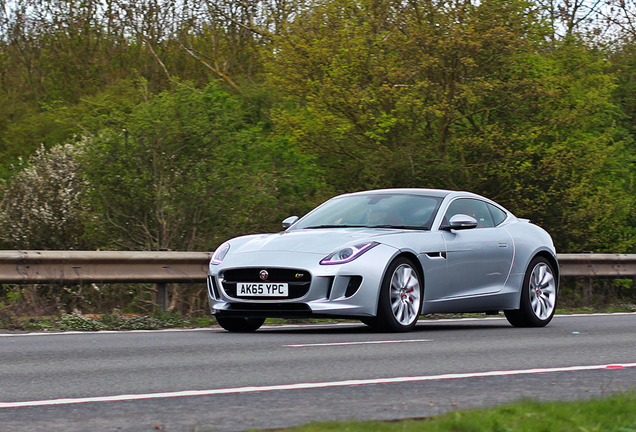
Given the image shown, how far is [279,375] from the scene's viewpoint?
705cm

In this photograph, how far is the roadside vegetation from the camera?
16703 mm

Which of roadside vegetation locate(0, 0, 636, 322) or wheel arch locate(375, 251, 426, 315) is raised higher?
roadside vegetation locate(0, 0, 636, 322)

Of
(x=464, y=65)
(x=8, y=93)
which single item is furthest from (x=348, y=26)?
(x=8, y=93)

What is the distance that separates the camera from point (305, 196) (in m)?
20.4

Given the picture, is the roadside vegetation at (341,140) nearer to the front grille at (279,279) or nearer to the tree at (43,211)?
the tree at (43,211)

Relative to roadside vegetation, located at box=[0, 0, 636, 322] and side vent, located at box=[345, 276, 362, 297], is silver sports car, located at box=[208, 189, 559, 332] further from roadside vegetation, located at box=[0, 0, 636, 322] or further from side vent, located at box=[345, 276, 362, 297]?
roadside vegetation, located at box=[0, 0, 636, 322]

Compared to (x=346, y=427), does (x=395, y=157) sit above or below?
above

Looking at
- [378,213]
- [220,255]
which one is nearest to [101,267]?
[220,255]

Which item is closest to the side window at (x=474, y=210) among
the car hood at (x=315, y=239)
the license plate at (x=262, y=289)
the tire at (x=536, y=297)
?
the tire at (x=536, y=297)

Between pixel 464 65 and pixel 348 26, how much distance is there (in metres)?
3.17

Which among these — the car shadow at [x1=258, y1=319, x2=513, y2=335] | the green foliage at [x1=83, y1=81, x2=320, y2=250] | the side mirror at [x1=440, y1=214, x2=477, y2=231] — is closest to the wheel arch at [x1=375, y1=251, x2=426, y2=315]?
the car shadow at [x1=258, y1=319, x2=513, y2=335]

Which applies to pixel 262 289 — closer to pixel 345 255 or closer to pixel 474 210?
pixel 345 255

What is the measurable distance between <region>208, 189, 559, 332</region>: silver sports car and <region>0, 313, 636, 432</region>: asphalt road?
289 mm

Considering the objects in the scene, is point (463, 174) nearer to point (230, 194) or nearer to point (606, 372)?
point (230, 194)
